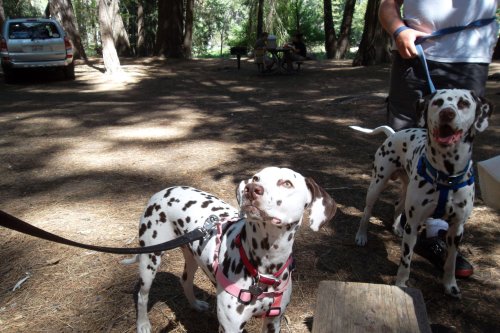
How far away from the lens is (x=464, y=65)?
3303 mm

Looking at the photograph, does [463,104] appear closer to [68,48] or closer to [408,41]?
[408,41]

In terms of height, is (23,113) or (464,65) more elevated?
(464,65)

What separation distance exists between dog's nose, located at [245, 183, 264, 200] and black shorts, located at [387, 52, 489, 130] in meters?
2.11

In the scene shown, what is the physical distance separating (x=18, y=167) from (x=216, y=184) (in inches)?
124

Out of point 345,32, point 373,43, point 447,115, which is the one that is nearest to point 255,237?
point 447,115

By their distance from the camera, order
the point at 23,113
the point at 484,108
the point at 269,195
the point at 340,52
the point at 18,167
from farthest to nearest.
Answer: the point at 340,52, the point at 23,113, the point at 18,167, the point at 484,108, the point at 269,195

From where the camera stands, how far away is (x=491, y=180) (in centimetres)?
172

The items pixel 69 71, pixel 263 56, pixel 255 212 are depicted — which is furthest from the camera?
pixel 263 56

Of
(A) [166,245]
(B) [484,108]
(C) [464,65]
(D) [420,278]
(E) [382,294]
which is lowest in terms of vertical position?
(D) [420,278]

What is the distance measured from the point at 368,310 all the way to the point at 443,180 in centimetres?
123

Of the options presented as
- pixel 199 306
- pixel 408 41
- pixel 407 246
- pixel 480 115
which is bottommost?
pixel 199 306

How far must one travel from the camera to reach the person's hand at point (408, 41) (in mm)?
3225

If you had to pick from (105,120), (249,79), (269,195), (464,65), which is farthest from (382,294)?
(249,79)

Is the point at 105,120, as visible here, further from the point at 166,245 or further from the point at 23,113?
the point at 166,245
